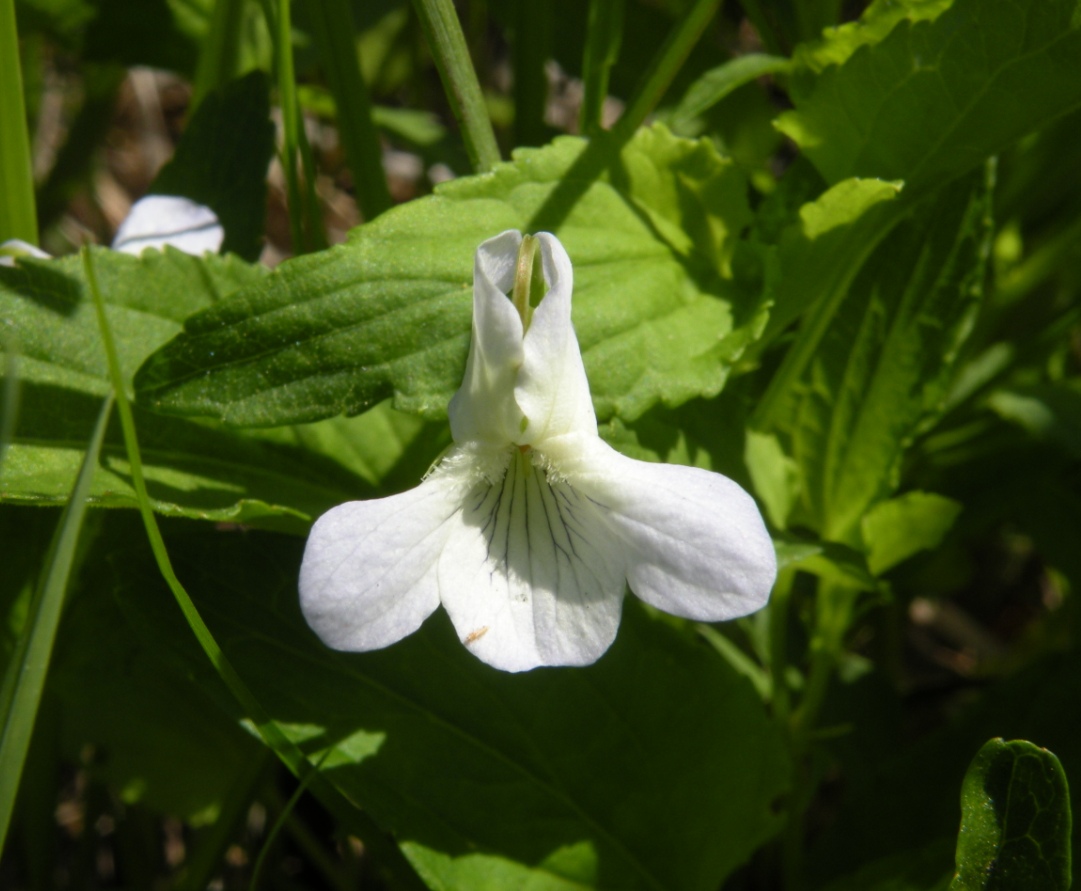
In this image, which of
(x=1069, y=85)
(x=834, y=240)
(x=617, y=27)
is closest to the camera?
(x=1069, y=85)

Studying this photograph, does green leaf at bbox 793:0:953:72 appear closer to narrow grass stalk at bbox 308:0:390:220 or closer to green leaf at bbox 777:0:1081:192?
green leaf at bbox 777:0:1081:192

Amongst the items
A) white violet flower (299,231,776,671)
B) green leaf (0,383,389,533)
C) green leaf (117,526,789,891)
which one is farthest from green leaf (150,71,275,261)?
white violet flower (299,231,776,671)

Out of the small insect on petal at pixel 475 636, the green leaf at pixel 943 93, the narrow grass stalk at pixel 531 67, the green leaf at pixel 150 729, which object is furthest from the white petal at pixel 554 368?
the green leaf at pixel 150 729

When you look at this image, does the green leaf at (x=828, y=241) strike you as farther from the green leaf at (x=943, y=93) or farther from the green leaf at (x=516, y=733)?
the green leaf at (x=516, y=733)

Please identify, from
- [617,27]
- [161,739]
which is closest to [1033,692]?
[617,27]

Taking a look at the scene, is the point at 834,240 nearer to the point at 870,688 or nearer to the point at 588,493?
the point at 588,493
